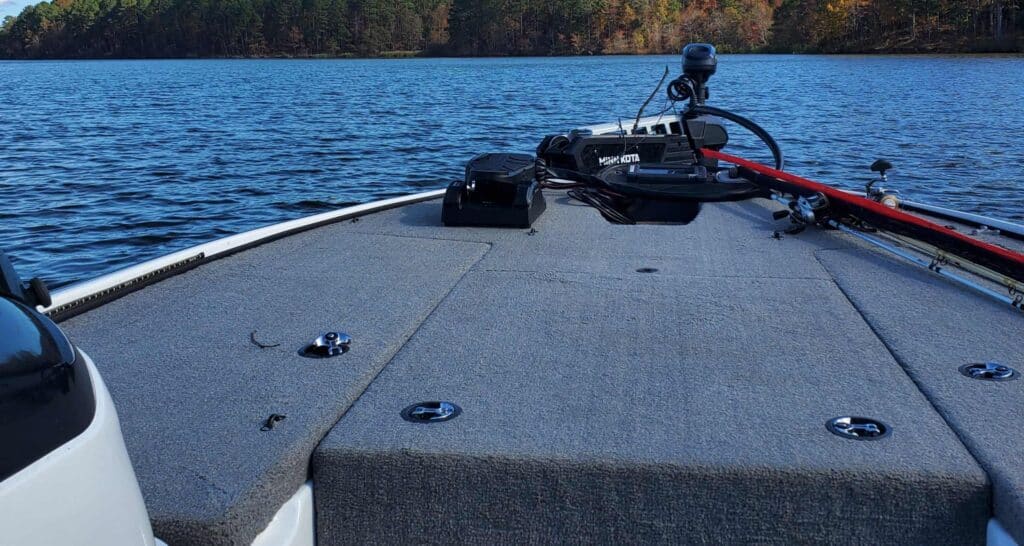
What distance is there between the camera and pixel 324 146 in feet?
61.2

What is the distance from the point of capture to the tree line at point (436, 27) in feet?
293

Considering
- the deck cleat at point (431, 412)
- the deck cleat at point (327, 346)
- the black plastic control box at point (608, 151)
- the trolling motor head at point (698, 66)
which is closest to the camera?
the deck cleat at point (431, 412)

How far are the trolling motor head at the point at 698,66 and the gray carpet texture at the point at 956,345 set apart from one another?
3.36m

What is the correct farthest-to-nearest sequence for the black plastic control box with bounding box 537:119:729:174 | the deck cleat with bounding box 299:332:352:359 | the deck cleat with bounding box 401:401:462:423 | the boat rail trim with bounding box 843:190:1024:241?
the black plastic control box with bounding box 537:119:729:174, the boat rail trim with bounding box 843:190:1024:241, the deck cleat with bounding box 299:332:352:359, the deck cleat with bounding box 401:401:462:423

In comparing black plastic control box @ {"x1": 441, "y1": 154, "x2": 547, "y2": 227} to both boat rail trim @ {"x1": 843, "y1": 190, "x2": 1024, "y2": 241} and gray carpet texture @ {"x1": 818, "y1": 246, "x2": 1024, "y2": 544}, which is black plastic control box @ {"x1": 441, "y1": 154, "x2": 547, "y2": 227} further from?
boat rail trim @ {"x1": 843, "y1": 190, "x2": 1024, "y2": 241}

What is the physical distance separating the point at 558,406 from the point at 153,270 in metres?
2.06

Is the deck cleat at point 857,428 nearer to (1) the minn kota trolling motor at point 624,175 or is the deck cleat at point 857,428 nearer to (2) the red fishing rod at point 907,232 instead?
(2) the red fishing rod at point 907,232

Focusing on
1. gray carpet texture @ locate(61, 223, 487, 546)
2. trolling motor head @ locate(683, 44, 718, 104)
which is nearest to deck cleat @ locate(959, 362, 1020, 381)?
gray carpet texture @ locate(61, 223, 487, 546)

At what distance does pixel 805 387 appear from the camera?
2.47m

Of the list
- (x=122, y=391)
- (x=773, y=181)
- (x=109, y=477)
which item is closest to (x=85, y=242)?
(x=773, y=181)

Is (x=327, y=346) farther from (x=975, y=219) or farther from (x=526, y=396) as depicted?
(x=975, y=219)

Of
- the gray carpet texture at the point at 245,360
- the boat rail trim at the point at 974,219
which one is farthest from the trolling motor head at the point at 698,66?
the gray carpet texture at the point at 245,360

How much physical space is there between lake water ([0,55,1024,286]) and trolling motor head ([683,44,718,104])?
18.6 ft

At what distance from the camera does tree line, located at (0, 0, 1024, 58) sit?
89.3 m
